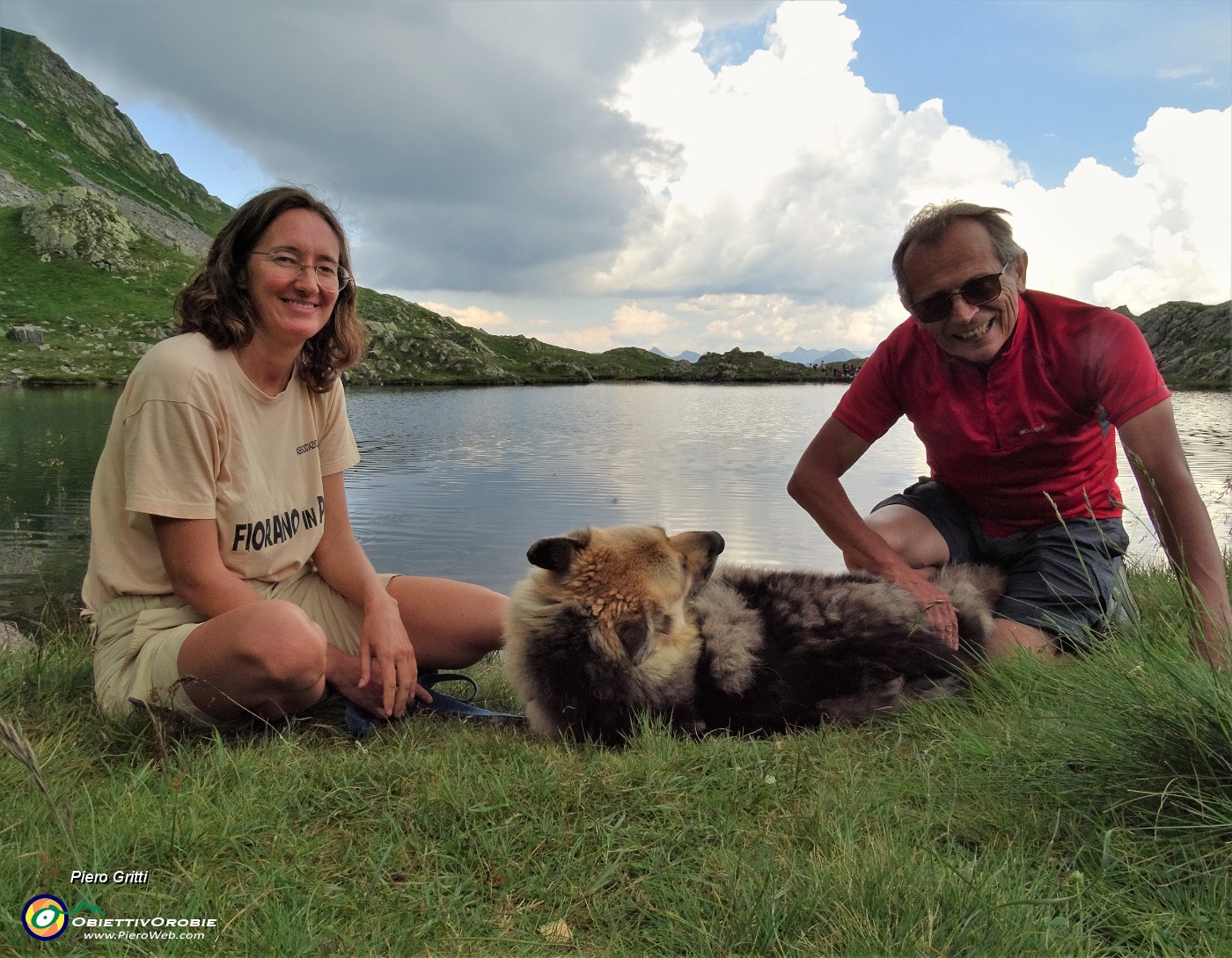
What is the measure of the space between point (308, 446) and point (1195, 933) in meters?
4.05

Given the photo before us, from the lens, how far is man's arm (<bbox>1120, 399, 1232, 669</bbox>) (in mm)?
3488

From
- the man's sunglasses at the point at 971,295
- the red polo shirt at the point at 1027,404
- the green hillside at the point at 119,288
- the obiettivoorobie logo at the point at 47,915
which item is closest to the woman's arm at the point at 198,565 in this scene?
the obiettivoorobie logo at the point at 47,915

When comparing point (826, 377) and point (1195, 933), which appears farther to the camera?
point (826, 377)

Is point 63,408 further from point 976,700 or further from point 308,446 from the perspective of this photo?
point 976,700

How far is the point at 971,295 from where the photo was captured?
4121 mm

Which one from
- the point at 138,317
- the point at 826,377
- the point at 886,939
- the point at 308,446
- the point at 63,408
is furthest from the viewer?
the point at 826,377

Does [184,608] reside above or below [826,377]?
below

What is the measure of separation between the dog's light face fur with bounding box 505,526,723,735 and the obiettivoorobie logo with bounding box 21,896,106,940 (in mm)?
1903

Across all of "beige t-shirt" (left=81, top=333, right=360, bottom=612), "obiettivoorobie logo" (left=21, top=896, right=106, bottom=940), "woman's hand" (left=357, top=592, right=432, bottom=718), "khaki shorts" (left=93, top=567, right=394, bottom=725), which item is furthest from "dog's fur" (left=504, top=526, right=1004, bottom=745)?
"obiettivoorobie logo" (left=21, top=896, right=106, bottom=940)

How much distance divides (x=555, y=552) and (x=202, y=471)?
1622 millimetres

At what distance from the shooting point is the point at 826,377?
106m

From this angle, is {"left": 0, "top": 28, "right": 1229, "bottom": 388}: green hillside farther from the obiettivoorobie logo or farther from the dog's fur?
the obiettivoorobie logo

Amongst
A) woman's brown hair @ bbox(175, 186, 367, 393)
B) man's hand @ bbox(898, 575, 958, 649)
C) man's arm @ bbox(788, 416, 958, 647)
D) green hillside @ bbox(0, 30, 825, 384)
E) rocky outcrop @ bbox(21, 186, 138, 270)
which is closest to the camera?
woman's brown hair @ bbox(175, 186, 367, 393)

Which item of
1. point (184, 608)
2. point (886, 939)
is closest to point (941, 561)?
point (886, 939)
